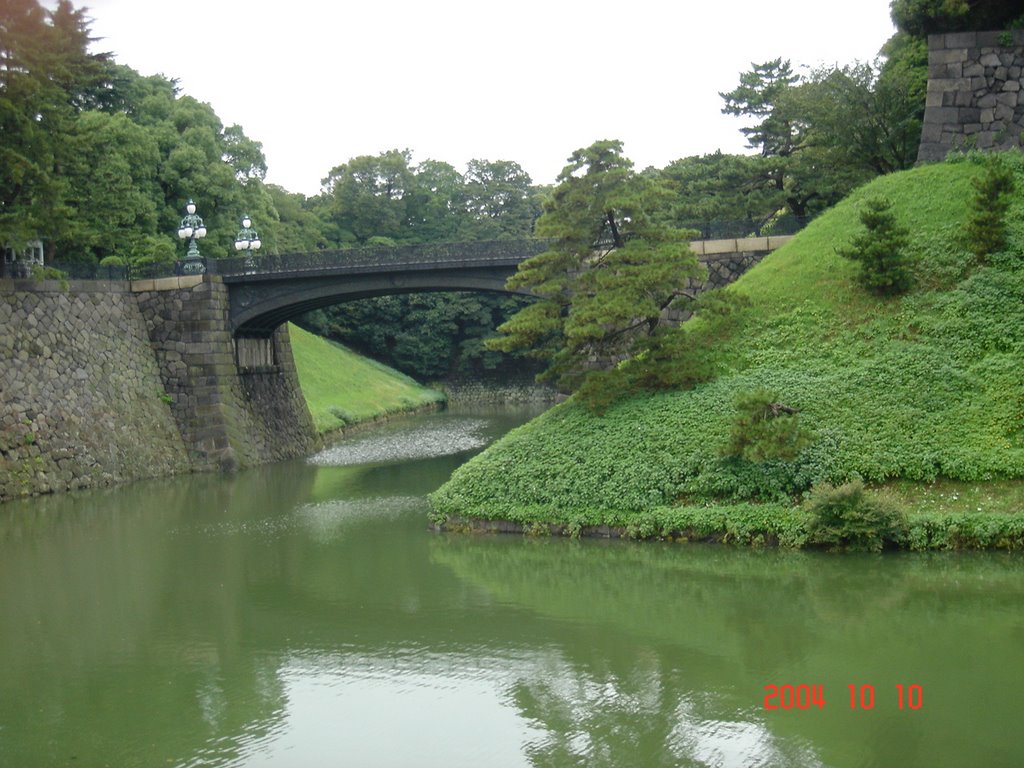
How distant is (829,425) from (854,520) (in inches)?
112

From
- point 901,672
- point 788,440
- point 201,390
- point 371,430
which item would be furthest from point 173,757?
point 371,430

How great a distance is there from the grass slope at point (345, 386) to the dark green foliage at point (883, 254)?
28023mm

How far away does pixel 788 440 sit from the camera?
19.4 meters

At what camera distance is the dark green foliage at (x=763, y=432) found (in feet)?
63.4

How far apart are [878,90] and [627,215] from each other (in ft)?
39.4

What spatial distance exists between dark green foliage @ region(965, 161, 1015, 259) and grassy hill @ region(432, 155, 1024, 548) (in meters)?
0.36

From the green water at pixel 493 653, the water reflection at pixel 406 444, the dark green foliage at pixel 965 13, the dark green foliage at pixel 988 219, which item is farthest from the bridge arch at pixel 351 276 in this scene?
the green water at pixel 493 653

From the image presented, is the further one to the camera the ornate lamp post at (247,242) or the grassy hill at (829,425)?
the ornate lamp post at (247,242)

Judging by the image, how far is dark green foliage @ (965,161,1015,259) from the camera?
23.4m

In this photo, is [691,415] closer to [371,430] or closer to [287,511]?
[287,511]

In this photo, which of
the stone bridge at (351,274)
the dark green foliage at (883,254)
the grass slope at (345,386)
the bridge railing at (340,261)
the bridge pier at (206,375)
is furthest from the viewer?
the grass slope at (345,386)

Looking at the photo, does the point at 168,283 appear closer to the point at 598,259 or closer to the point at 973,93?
the point at 598,259

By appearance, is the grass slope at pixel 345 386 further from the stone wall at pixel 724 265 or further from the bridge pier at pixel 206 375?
the stone wall at pixel 724 265

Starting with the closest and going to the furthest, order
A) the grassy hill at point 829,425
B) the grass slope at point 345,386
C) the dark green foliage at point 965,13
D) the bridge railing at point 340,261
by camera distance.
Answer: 1. the grassy hill at point 829,425
2. the dark green foliage at point 965,13
3. the bridge railing at point 340,261
4. the grass slope at point 345,386
